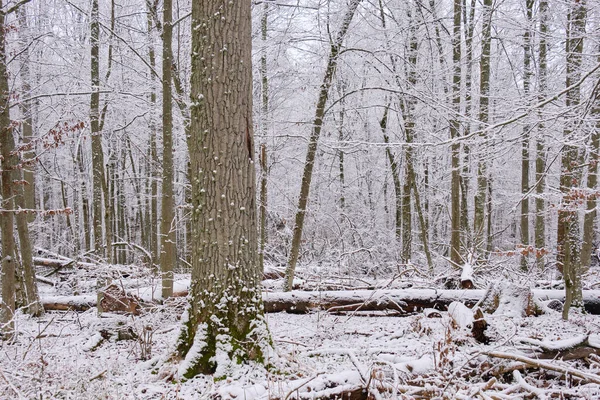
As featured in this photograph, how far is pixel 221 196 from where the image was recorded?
371 cm

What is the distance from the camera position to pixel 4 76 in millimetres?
6191

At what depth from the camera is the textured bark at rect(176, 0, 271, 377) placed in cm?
371

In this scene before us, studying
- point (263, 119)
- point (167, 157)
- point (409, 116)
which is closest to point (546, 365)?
point (167, 157)

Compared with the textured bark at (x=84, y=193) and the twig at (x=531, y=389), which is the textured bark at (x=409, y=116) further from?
the textured bark at (x=84, y=193)

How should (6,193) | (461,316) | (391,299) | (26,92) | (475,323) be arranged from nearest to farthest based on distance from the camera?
(475,323) → (461,316) → (6,193) → (391,299) → (26,92)

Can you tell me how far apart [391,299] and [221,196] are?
395 centimetres

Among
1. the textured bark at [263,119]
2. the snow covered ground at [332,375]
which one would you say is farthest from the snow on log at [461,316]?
the textured bark at [263,119]

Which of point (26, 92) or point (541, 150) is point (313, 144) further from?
point (26, 92)

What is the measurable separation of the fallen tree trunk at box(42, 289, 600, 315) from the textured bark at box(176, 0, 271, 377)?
276 centimetres

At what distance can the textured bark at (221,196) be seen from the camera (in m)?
3.71

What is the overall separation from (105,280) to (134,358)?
155 inches

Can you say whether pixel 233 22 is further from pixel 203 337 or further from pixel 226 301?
pixel 203 337

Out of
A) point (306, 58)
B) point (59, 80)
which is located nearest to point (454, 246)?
point (306, 58)

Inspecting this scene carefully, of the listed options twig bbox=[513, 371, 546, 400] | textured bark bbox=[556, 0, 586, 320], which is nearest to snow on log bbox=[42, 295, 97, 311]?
twig bbox=[513, 371, 546, 400]
